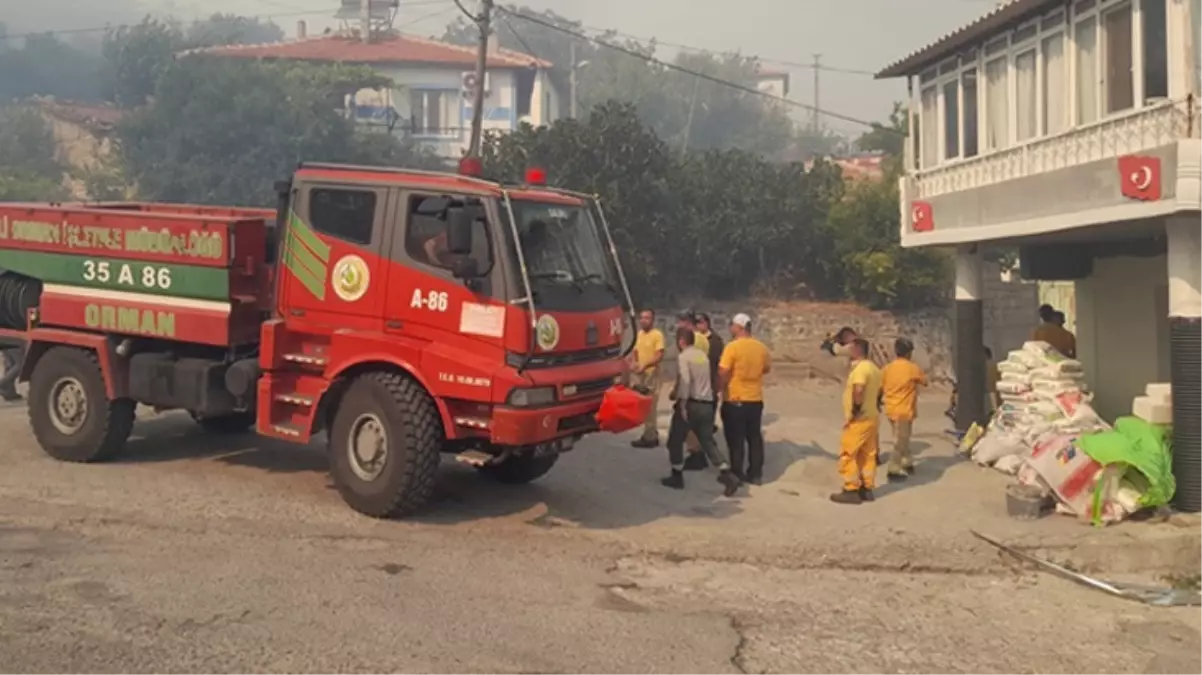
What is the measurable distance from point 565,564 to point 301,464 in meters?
3.89

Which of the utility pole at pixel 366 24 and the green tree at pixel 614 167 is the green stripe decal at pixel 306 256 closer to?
the green tree at pixel 614 167

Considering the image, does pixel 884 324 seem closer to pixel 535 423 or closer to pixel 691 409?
pixel 691 409

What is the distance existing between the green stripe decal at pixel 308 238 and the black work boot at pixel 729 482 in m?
4.43

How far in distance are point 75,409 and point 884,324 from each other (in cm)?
1809

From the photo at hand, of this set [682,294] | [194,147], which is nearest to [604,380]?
[682,294]

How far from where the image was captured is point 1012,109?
532 inches

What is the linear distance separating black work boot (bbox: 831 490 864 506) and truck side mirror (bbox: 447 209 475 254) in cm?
452

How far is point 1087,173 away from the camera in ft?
38.0

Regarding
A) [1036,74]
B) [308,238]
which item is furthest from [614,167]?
[308,238]

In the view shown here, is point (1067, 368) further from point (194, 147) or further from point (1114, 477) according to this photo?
point (194, 147)

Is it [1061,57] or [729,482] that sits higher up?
[1061,57]

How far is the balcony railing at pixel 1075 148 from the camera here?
1027 cm

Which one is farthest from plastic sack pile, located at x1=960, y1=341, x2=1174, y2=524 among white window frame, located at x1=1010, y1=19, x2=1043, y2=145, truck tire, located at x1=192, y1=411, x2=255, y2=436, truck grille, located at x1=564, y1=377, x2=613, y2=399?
Answer: truck tire, located at x1=192, y1=411, x2=255, y2=436

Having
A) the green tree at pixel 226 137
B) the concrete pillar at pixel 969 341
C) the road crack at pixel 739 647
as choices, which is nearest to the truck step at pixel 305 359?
the road crack at pixel 739 647
